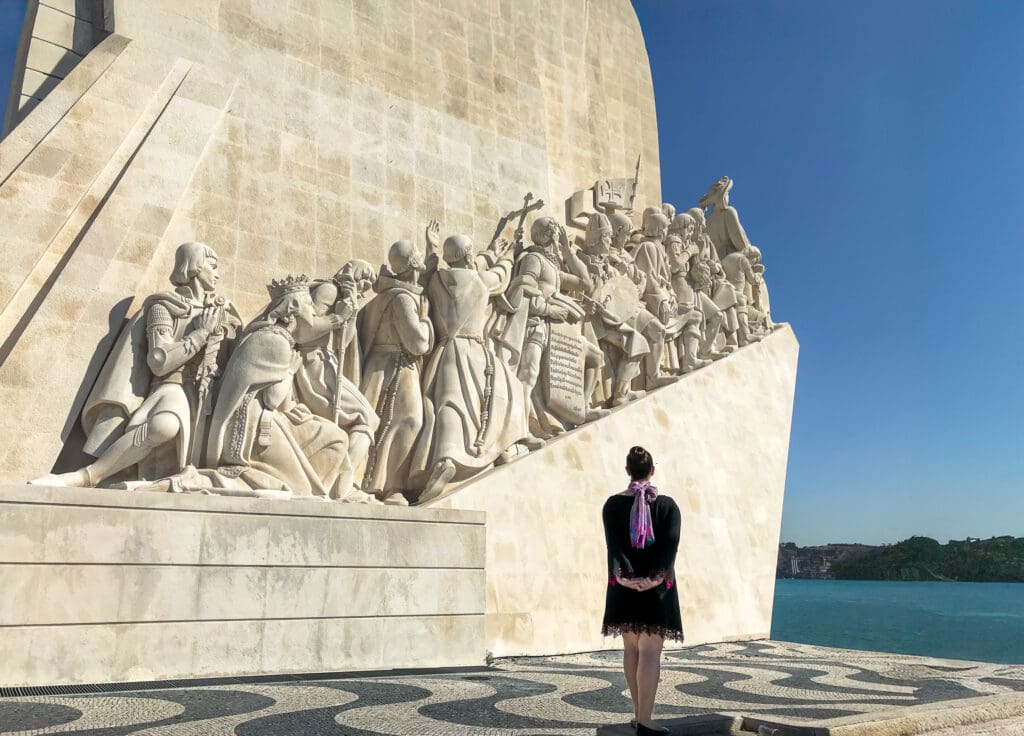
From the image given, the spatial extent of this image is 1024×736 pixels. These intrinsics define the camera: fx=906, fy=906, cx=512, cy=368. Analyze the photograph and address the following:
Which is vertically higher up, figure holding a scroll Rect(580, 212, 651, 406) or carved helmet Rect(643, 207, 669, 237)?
carved helmet Rect(643, 207, 669, 237)

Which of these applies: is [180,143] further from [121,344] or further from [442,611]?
[442,611]

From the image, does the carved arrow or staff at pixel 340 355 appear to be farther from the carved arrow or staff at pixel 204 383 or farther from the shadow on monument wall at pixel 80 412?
the shadow on monument wall at pixel 80 412

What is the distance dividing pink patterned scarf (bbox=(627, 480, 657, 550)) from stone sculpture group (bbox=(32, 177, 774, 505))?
304 centimetres

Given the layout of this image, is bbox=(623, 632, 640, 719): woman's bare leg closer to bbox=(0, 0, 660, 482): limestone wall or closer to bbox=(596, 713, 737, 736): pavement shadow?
bbox=(596, 713, 737, 736): pavement shadow

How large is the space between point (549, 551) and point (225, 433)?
2.77 meters

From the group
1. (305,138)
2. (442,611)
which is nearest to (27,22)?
(305,138)

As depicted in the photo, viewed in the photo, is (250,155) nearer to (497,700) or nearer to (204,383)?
(204,383)

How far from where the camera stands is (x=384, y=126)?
7840 mm

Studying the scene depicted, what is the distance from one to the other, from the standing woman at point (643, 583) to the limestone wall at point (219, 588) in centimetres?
279

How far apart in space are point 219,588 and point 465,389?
8.29 feet

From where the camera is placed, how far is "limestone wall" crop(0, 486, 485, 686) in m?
4.57

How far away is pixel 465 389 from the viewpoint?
696 cm

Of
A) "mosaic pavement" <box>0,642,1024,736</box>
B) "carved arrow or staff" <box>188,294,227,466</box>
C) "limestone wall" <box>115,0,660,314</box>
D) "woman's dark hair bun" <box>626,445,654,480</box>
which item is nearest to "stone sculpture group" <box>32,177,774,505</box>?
"carved arrow or staff" <box>188,294,227,466</box>

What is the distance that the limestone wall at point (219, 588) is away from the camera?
4.57 metres
